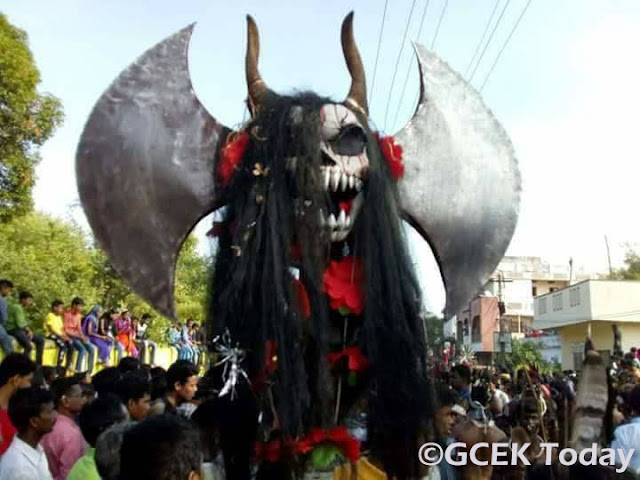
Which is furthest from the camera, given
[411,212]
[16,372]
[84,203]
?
[16,372]

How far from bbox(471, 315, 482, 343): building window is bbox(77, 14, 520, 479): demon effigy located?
152 ft

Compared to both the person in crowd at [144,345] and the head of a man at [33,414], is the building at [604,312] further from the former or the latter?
the head of a man at [33,414]

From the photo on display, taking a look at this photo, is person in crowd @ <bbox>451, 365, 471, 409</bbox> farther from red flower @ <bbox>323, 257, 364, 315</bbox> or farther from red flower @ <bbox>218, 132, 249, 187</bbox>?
red flower @ <bbox>218, 132, 249, 187</bbox>

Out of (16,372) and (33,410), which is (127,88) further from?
(16,372)

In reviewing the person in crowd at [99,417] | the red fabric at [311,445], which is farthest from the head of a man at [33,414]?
the red fabric at [311,445]

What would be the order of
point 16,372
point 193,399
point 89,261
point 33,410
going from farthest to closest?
point 89,261 → point 193,399 → point 16,372 → point 33,410

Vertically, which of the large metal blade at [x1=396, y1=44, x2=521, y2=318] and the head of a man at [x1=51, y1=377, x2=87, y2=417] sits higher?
the large metal blade at [x1=396, y1=44, x2=521, y2=318]

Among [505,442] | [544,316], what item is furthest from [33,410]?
[544,316]

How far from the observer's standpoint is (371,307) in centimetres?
261

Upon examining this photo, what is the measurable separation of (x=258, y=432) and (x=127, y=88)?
1471 millimetres

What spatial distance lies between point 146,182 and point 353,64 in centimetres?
98

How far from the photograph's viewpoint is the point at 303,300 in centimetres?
258

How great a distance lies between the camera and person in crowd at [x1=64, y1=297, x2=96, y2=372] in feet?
38.7

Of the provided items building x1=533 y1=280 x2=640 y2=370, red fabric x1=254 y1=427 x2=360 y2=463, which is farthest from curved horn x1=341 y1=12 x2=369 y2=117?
building x1=533 y1=280 x2=640 y2=370
